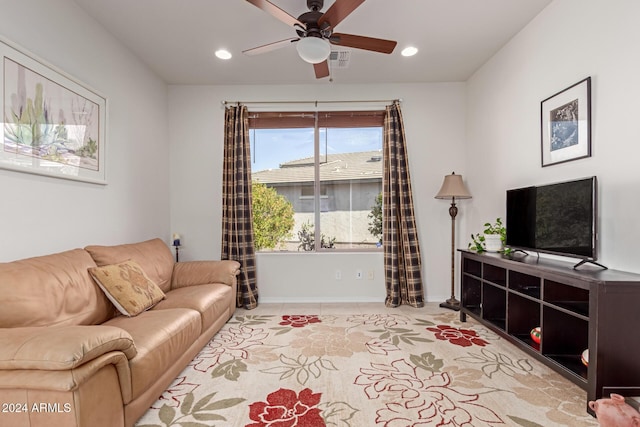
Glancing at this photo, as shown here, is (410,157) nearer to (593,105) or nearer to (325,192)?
(325,192)

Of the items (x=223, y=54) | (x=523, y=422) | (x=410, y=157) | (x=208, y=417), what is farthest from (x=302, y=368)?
(x=223, y=54)

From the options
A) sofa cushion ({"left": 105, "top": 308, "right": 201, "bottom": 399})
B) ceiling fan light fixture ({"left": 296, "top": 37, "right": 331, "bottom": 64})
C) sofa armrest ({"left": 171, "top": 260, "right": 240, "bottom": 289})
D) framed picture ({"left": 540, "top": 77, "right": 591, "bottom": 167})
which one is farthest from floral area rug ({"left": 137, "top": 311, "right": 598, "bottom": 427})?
ceiling fan light fixture ({"left": 296, "top": 37, "right": 331, "bottom": 64})

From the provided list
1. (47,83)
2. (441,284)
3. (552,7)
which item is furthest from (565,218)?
(47,83)

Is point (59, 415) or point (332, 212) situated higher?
point (332, 212)

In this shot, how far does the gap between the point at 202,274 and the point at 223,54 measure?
2268 mm

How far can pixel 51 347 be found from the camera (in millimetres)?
1208

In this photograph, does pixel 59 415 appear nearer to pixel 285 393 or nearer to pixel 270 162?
pixel 285 393

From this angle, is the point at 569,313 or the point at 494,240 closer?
the point at 569,313

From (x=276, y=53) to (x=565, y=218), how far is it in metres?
2.92

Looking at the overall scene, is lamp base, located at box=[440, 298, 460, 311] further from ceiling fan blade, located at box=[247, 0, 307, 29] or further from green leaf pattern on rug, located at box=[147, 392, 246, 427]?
ceiling fan blade, located at box=[247, 0, 307, 29]

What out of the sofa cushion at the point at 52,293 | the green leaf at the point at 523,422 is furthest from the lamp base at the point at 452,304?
the sofa cushion at the point at 52,293

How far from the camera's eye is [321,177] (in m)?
4.18

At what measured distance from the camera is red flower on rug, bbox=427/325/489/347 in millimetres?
2770

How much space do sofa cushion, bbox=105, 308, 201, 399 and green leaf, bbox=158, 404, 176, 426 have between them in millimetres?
181
